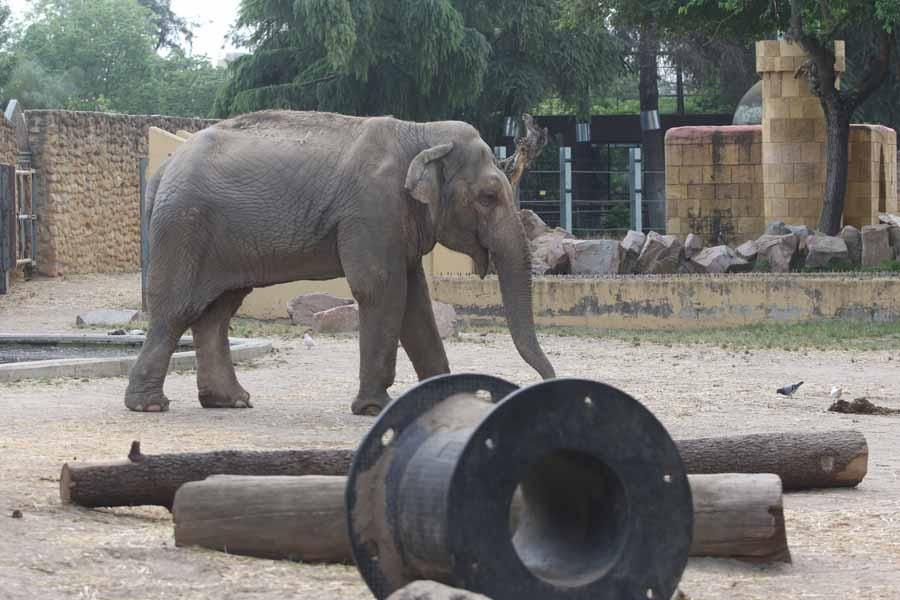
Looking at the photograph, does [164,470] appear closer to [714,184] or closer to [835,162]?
[835,162]

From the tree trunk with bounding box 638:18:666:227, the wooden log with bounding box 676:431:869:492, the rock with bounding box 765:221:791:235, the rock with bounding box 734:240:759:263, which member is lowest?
the wooden log with bounding box 676:431:869:492

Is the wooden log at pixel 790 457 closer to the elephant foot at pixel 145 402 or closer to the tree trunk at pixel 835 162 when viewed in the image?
the elephant foot at pixel 145 402

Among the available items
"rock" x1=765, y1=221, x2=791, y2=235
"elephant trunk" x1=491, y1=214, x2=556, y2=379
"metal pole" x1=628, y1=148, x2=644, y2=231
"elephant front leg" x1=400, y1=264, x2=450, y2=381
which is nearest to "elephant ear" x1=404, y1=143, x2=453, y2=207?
"elephant trunk" x1=491, y1=214, x2=556, y2=379

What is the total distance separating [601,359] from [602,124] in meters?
26.7

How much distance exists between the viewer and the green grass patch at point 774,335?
17438mm

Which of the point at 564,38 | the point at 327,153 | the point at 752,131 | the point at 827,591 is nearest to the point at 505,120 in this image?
the point at 564,38

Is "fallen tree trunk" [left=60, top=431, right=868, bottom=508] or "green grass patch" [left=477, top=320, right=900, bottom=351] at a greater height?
"fallen tree trunk" [left=60, top=431, right=868, bottom=508]

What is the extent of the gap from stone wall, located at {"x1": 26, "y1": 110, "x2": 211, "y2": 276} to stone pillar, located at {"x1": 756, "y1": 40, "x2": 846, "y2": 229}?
1043 centimetres

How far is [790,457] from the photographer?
805cm

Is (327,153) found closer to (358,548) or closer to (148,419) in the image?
(148,419)

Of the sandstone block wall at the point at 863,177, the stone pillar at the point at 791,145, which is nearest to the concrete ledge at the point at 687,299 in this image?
the stone pillar at the point at 791,145

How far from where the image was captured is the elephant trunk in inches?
445

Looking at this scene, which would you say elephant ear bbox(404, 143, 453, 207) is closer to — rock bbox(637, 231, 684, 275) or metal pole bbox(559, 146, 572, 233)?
rock bbox(637, 231, 684, 275)

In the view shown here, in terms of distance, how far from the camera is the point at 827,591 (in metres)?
6.05
